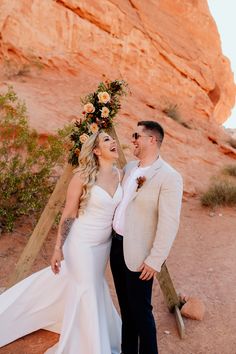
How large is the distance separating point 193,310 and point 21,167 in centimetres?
349

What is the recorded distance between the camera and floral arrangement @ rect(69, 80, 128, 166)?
405 centimetres

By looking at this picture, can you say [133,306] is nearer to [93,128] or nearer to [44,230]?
[44,230]

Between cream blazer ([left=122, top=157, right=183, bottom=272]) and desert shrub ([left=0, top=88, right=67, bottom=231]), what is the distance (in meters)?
3.49

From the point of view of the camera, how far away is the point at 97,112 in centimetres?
414

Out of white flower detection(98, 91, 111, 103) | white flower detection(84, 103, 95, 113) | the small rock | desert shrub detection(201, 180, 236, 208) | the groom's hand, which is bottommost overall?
the small rock

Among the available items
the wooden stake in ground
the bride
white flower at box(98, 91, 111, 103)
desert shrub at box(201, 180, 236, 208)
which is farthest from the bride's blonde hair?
desert shrub at box(201, 180, 236, 208)

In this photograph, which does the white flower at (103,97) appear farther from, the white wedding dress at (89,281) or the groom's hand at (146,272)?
the groom's hand at (146,272)

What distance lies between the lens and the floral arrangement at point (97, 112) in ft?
13.3

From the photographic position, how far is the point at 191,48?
1742cm

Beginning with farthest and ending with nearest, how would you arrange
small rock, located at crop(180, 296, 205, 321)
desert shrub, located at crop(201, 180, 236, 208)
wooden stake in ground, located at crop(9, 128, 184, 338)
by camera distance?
desert shrub, located at crop(201, 180, 236, 208) < small rock, located at crop(180, 296, 205, 321) < wooden stake in ground, located at crop(9, 128, 184, 338)

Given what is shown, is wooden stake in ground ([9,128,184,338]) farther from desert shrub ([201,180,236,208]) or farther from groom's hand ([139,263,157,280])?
desert shrub ([201,180,236,208])

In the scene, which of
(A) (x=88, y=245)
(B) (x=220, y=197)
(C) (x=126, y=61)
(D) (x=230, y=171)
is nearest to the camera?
(A) (x=88, y=245)

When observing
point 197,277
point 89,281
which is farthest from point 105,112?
point 197,277

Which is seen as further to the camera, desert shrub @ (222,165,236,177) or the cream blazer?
desert shrub @ (222,165,236,177)
